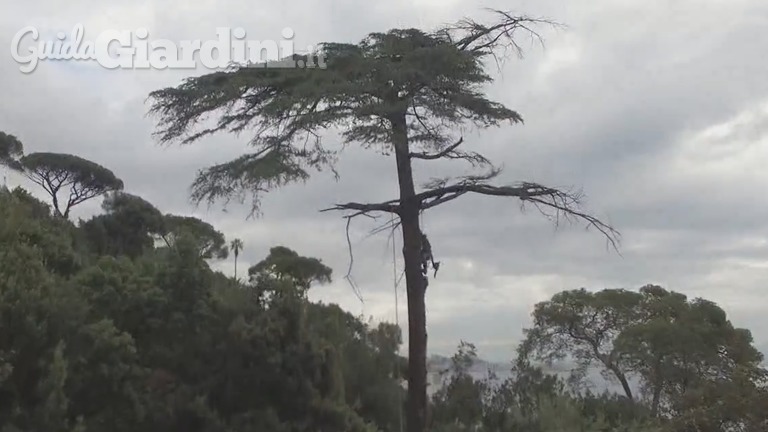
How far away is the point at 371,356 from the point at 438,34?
5.57 meters

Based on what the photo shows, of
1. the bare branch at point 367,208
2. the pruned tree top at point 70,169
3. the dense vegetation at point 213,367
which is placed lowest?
the dense vegetation at point 213,367

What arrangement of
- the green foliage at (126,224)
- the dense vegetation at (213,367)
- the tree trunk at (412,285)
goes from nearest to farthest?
the dense vegetation at (213,367)
the tree trunk at (412,285)
the green foliage at (126,224)

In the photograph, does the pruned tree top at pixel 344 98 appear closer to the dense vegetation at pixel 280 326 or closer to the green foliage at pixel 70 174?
the dense vegetation at pixel 280 326

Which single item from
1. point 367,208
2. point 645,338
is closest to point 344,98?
point 367,208

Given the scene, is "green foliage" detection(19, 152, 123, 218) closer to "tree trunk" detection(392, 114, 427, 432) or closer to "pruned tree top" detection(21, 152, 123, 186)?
"pruned tree top" detection(21, 152, 123, 186)

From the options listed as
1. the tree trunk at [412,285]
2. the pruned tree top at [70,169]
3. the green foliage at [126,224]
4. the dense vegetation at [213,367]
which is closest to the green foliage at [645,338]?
the dense vegetation at [213,367]

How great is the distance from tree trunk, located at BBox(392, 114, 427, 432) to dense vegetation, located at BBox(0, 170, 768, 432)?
0.39 meters

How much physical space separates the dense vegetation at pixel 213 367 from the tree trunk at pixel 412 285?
0.39 meters

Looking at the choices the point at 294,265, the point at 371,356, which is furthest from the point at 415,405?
the point at 294,265

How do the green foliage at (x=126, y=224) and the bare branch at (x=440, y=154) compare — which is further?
the green foliage at (x=126, y=224)

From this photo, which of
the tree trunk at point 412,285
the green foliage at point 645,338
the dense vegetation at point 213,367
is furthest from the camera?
the green foliage at point 645,338

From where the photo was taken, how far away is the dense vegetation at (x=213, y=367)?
9.26 m

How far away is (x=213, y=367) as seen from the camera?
36.6 feet

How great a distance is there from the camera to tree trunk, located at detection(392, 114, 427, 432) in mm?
13289
